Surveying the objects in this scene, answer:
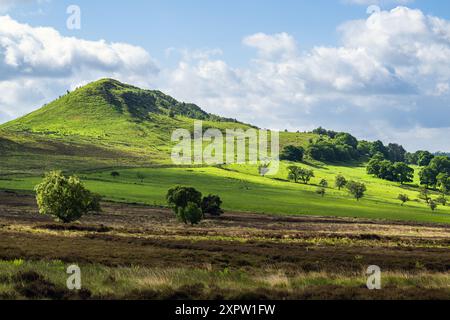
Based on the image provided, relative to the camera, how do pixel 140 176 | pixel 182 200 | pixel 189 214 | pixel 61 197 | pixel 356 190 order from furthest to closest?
pixel 140 176
pixel 356 190
pixel 182 200
pixel 189 214
pixel 61 197

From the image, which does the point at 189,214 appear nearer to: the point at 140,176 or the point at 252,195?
the point at 252,195

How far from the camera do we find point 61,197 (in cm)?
7581

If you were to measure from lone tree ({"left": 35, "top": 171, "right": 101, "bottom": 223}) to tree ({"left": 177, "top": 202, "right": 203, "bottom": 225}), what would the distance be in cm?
2011

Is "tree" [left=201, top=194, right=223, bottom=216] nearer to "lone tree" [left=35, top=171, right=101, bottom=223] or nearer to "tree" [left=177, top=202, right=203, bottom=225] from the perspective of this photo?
"tree" [left=177, top=202, right=203, bottom=225]

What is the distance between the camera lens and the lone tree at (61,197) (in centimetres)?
7569

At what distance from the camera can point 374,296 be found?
1688cm

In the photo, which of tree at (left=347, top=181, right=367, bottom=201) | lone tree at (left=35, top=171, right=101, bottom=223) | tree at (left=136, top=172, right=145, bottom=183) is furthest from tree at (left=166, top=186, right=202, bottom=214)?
tree at (left=347, top=181, right=367, bottom=201)

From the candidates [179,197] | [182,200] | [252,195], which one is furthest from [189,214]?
[252,195]

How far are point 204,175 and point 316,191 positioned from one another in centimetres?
4168

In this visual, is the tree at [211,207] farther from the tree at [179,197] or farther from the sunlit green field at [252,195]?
the sunlit green field at [252,195]

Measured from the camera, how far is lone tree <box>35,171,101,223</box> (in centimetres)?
7569

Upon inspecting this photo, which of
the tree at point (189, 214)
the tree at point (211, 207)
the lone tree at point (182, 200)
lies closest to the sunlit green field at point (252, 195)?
the tree at point (211, 207)

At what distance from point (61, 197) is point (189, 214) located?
956 inches
